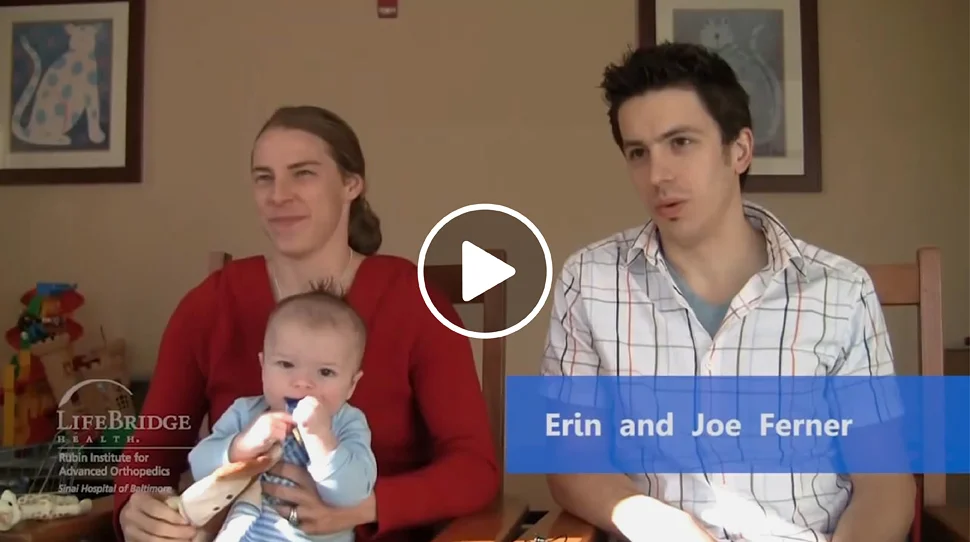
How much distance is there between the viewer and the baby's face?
69 cm

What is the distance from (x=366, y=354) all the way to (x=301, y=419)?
0.39 feet

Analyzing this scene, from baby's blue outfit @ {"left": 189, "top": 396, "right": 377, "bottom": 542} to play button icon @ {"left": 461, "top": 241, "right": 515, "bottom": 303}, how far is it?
0.60 ft

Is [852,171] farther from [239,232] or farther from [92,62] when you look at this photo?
[92,62]

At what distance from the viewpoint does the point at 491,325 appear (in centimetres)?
83

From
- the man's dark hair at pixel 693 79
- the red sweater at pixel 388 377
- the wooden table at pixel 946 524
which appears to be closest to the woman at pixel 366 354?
the red sweater at pixel 388 377

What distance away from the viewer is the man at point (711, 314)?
0.75 m

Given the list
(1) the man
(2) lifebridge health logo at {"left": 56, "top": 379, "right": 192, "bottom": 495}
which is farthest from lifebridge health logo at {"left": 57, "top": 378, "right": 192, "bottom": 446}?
(1) the man

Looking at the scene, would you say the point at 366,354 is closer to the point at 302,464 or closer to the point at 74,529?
the point at 302,464

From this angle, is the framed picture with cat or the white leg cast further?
the framed picture with cat

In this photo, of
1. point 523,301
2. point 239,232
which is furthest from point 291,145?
point 523,301

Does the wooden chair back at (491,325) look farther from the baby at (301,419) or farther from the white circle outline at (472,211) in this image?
the baby at (301,419)

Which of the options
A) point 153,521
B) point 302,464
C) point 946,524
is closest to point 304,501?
point 302,464

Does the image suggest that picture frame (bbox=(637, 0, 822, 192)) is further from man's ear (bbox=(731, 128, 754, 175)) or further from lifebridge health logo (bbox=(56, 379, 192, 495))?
lifebridge health logo (bbox=(56, 379, 192, 495))

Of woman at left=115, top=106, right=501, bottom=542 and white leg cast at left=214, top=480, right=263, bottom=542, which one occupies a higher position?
woman at left=115, top=106, right=501, bottom=542
